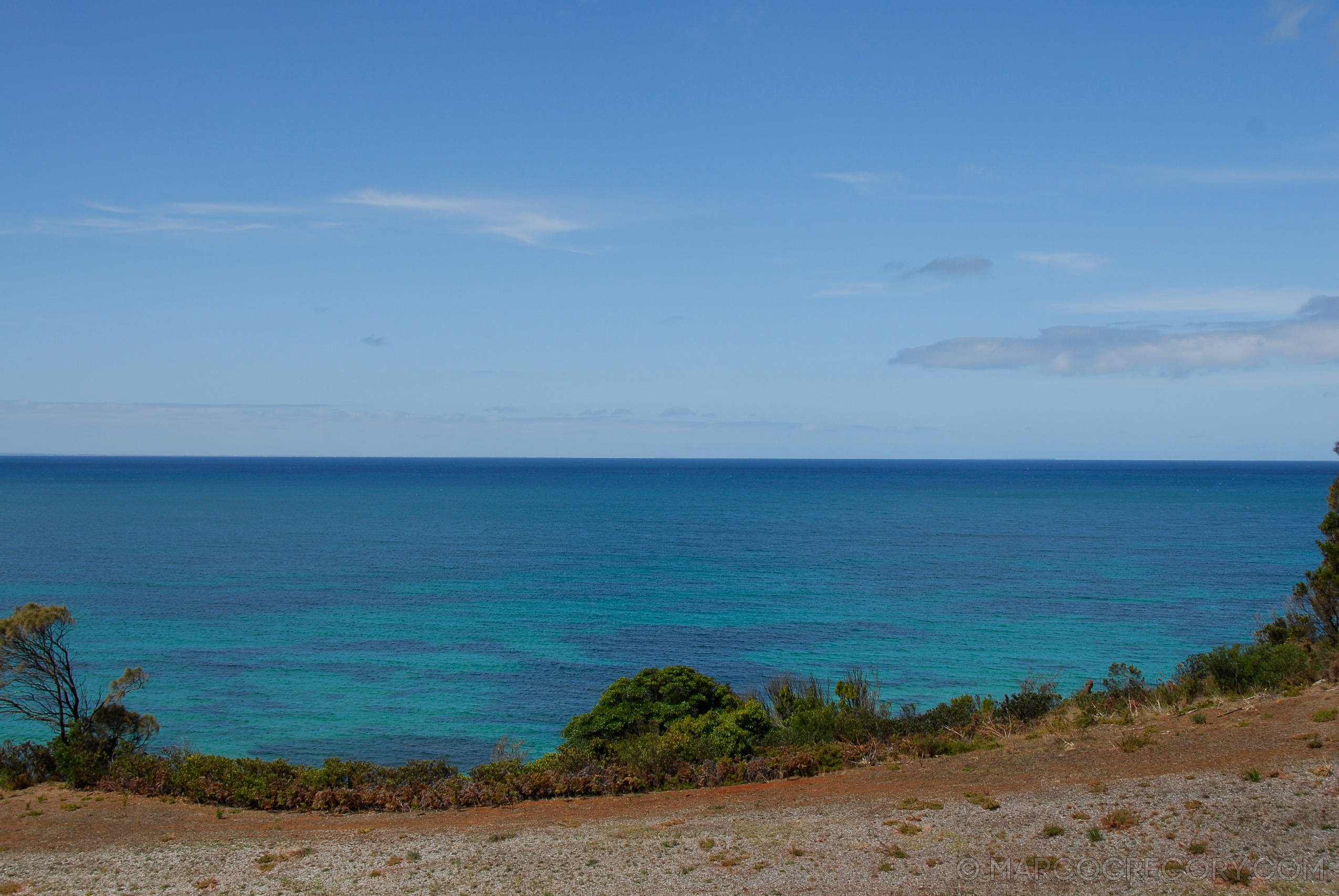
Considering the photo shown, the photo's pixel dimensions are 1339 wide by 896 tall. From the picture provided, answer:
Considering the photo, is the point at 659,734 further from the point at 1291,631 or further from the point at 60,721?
the point at 1291,631

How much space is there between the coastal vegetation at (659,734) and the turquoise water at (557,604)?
Answer: 699 centimetres

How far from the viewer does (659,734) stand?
22.1 m

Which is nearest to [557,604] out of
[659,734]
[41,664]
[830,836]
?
[659,734]

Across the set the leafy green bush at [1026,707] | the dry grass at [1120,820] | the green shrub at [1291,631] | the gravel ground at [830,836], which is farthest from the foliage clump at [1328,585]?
the dry grass at [1120,820]

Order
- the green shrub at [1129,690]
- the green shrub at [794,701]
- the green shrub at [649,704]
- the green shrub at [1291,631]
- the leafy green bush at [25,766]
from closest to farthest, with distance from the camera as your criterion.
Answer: the leafy green bush at [25,766], the green shrub at [1129,690], the green shrub at [794,701], the green shrub at [649,704], the green shrub at [1291,631]

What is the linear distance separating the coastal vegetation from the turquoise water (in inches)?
275

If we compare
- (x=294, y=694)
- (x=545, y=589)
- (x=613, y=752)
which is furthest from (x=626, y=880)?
(x=545, y=589)

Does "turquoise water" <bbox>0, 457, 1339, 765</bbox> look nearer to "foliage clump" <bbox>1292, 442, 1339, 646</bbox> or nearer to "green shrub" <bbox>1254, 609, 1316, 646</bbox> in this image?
"green shrub" <bbox>1254, 609, 1316, 646</bbox>

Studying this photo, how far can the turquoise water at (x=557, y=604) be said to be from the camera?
33594 millimetres

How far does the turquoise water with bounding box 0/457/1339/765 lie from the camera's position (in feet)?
110

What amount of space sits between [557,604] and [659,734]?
97.9 feet

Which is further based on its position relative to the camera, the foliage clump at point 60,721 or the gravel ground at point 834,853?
the foliage clump at point 60,721

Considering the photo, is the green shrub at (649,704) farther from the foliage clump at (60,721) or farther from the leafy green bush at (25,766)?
the leafy green bush at (25,766)

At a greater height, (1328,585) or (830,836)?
(1328,585)
